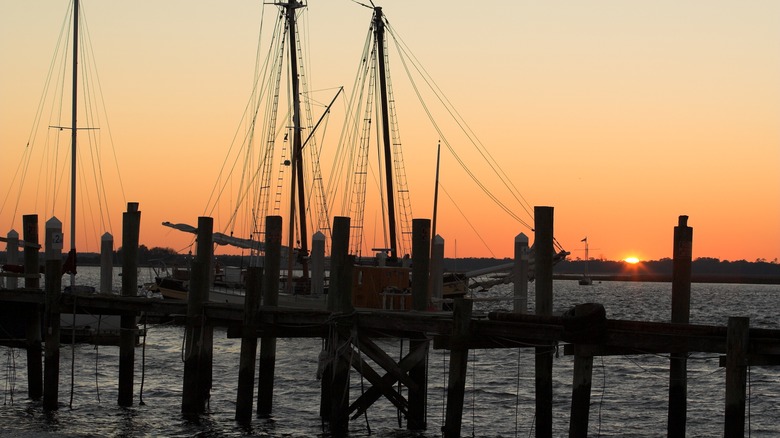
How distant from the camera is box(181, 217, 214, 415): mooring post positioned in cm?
2342

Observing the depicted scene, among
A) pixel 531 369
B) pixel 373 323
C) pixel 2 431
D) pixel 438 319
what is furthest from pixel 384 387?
pixel 531 369

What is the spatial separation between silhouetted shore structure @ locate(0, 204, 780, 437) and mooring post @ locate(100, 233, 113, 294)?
13.0 m

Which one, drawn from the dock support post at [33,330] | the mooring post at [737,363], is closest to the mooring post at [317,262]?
the dock support post at [33,330]

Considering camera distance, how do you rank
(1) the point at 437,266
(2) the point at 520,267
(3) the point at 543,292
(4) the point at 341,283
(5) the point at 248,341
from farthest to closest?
(2) the point at 520,267 < (1) the point at 437,266 < (5) the point at 248,341 < (4) the point at 341,283 < (3) the point at 543,292

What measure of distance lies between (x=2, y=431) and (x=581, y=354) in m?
11.9

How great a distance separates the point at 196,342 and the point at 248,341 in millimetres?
1576

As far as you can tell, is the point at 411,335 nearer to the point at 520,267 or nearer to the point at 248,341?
the point at 248,341

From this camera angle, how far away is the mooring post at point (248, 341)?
22281mm

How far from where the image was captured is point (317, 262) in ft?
156

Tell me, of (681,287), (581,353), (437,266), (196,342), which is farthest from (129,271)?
(437,266)

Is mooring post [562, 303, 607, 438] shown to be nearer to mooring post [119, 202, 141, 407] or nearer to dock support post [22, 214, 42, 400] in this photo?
mooring post [119, 202, 141, 407]

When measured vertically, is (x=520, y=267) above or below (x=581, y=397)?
above

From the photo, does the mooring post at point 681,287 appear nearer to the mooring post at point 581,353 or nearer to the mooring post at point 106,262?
the mooring post at point 581,353

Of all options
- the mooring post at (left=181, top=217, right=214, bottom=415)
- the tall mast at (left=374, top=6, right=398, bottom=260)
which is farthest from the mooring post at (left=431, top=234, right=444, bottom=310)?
the mooring post at (left=181, top=217, right=214, bottom=415)
